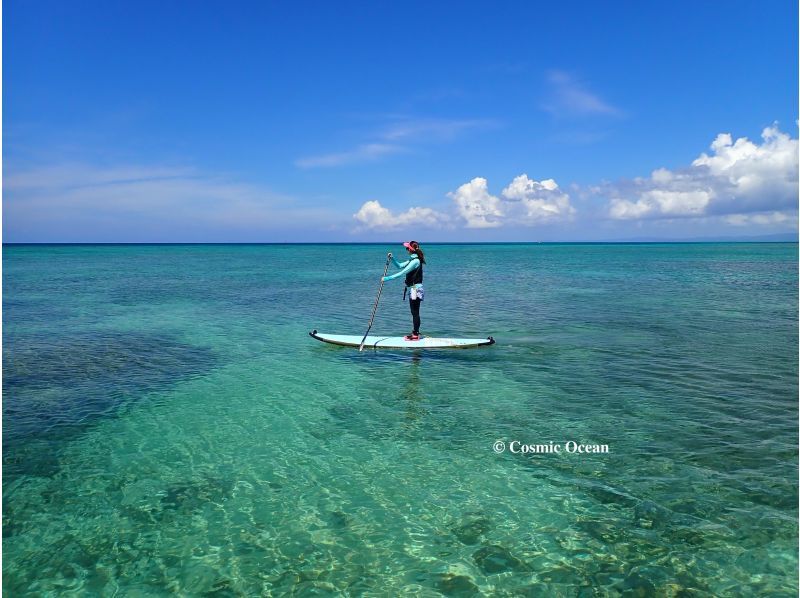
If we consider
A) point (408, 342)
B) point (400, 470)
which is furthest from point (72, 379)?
point (400, 470)

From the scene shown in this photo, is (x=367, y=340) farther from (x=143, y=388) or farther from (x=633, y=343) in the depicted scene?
(x=633, y=343)

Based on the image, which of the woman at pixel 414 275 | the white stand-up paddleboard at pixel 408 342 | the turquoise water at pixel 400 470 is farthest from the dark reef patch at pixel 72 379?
the woman at pixel 414 275

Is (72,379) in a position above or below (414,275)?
below

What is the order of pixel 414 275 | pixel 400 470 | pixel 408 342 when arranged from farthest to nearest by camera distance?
pixel 414 275 < pixel 408 342 < pixel 400 470

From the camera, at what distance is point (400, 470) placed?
10023 millimetres

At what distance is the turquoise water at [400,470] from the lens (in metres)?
7.15

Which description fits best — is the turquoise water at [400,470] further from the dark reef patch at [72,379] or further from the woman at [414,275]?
the woman at [414,275]

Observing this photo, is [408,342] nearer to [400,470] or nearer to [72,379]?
[400,470]

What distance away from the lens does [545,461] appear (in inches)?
408

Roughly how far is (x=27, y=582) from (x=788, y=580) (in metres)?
10.4

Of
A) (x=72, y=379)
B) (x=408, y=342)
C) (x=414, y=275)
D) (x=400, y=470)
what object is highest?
(x=414, y=275)

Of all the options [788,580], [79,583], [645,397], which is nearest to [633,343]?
[645,397]

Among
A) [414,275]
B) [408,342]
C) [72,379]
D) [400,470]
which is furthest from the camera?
[414,275]

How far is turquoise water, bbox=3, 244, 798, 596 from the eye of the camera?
23.5ft
